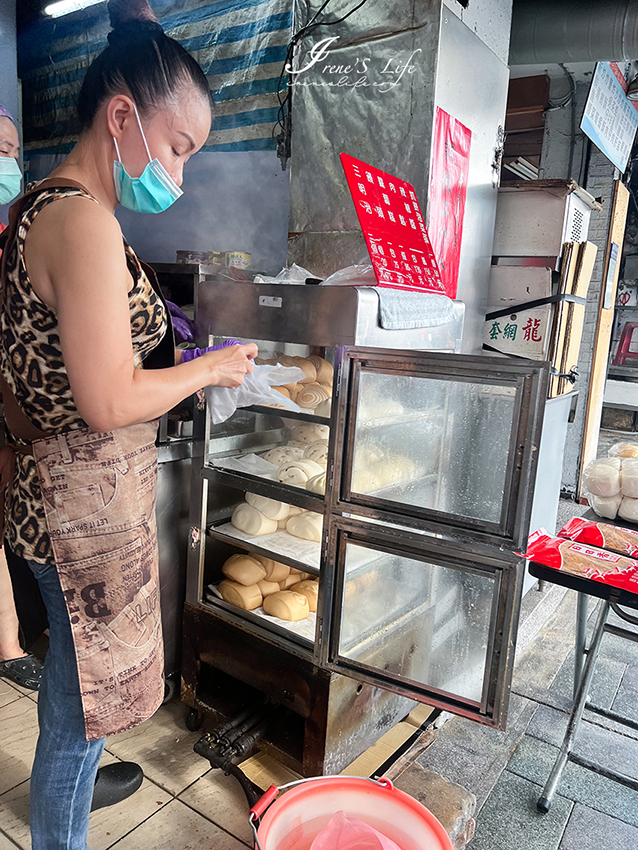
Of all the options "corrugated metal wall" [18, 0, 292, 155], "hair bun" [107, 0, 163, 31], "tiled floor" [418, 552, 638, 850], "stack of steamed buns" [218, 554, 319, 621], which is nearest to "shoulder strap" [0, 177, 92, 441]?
"hair bun" [107, 0, 163, 31]

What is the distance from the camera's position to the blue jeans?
1.39 metres

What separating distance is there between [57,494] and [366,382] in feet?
3.33

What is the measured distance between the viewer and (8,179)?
2826 millimetres

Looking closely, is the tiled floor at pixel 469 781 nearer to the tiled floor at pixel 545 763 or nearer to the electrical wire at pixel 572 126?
the tiled floor at pixel 545 763

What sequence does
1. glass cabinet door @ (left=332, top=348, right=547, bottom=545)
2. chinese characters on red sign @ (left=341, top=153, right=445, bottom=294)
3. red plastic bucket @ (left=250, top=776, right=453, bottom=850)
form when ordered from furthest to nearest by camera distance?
chinese characters on red sign @ (left=341, top=153, right=445, bottom=294), glass cabinet door @ (left=332, top=348, right=547, bottom=545), red plastic bucket @ (left=250, top=776, right=453, bottom=850)

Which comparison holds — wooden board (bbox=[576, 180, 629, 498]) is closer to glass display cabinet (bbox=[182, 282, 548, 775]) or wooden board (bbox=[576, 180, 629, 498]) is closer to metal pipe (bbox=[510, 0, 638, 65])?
metal pipe (bbox=[510, 0, 638, 65])

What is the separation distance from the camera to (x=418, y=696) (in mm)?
1864

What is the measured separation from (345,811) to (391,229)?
1.85 m

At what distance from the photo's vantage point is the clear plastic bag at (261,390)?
1930mm

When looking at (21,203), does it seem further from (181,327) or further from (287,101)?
(287,101)

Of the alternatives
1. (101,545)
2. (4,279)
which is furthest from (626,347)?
(4,279)

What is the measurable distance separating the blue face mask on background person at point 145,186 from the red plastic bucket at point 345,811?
140 centimetres

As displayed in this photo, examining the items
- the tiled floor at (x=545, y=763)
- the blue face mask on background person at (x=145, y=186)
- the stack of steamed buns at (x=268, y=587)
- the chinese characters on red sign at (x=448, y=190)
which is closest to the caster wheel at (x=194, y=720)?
the stack of steamed buns at (x=268, y=587)

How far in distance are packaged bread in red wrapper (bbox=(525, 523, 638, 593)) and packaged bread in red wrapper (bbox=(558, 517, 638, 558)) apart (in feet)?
0.15
